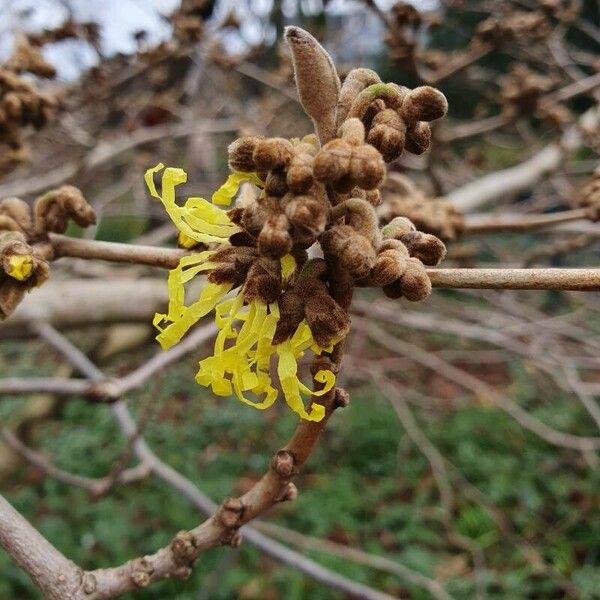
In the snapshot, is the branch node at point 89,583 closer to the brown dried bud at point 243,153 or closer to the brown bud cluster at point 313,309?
the brown bud cluster at point 313,309

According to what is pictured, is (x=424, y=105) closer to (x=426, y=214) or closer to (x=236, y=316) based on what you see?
(x=236, y=316)

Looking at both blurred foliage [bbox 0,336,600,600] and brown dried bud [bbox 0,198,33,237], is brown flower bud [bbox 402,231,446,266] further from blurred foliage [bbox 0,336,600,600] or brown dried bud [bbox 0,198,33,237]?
blurred foliage [bbox 0,336,600,600]

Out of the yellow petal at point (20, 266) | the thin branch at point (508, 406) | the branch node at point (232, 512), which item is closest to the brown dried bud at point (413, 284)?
the branch node at point (232, 512)

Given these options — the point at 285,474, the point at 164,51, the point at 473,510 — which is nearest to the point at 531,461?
the point at 473,510

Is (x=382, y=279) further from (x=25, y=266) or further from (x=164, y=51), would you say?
(x=164, y=51)

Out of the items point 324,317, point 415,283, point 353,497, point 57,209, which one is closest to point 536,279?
point 415,283

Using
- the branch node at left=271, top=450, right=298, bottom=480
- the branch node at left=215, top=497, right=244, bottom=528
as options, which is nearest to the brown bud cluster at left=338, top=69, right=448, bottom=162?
the branch node at left=271, top=450, right=298, bottom=480
